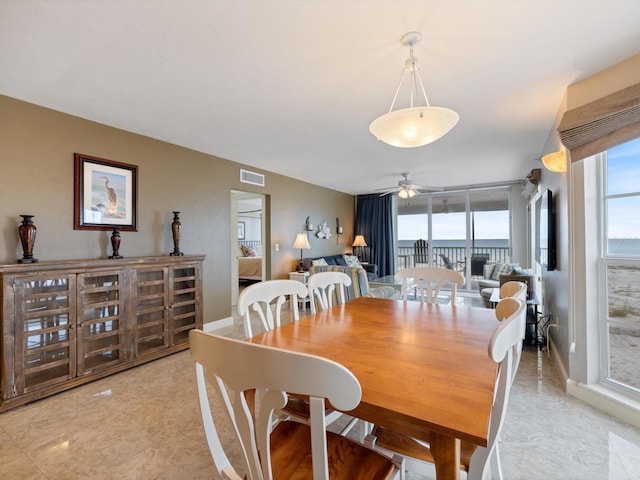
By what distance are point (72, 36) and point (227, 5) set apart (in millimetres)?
987

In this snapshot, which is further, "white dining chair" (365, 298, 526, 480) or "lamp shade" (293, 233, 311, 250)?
"lamp shade" (293, 233, 311, 250)

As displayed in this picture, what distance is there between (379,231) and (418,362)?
259 inches

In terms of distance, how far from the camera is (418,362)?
1.13m

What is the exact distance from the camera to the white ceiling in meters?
1.57

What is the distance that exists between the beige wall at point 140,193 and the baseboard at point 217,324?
0.10 meters

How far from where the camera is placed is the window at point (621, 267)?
2.07m

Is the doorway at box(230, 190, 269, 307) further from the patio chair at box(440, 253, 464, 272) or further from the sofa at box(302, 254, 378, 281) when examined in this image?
the patio chair at box(440, 253, 464, 272)

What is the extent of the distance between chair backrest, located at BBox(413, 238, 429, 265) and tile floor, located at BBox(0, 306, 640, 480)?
5130 millimetres

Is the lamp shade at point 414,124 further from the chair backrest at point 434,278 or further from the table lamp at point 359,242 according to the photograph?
the table lamp at point 359,242

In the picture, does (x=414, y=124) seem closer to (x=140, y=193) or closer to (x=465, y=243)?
(x=140, y=193)

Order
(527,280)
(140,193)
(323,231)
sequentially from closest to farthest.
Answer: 1. (140,193)
2. (527,280)
3. (323,231)

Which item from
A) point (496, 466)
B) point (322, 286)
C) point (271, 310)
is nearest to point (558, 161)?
point (322, 286)

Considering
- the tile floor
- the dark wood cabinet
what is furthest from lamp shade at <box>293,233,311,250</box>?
the tile floor

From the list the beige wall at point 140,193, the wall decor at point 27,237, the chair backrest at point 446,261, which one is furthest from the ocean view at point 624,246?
the chair backrest at point 446,261
